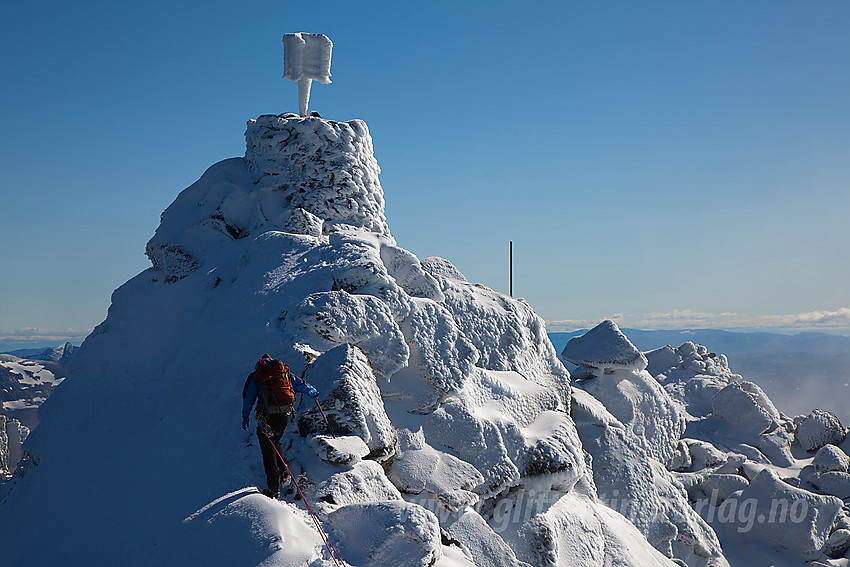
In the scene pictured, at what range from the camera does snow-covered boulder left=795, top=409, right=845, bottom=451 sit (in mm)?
21766

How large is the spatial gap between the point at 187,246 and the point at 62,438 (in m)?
4.33

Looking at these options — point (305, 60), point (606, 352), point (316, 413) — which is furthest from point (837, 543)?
point (305, 60)

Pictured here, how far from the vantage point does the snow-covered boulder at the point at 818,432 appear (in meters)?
21.8

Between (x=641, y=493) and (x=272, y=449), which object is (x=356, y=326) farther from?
(x=641, y=493)

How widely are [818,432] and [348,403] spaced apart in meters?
20.9

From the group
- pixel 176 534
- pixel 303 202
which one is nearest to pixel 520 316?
pixel 303 202

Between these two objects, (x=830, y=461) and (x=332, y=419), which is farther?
(x=830, y=461)

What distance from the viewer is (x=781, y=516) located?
15.5 metres

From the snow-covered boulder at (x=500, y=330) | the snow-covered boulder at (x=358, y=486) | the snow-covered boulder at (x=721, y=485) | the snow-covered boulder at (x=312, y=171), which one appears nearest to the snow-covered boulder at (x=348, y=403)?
the snow-covered boulder at (x=358, y=486)

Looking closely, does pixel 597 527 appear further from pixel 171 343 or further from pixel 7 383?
pixel 7 383

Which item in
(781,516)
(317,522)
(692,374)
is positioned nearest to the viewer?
(317,522)

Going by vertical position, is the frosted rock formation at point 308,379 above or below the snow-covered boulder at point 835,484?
above

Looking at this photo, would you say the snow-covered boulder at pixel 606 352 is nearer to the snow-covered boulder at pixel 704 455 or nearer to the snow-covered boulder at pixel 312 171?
the snow-covered boulder at pixel 704 455

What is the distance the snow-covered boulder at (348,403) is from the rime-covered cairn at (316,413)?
0.09 feet
